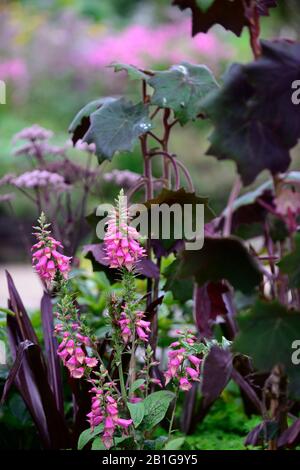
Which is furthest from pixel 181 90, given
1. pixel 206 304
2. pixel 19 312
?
pixel 19 312

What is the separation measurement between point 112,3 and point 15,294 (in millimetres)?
8541

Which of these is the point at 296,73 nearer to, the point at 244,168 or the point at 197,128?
the point at 244,168

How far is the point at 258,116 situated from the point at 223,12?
352 millimetres

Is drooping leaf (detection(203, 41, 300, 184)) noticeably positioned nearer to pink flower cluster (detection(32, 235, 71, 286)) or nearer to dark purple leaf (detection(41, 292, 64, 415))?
pink flower cluster (detection(32, 235, 71, 286))

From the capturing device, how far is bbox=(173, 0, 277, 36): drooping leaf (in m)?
1.27

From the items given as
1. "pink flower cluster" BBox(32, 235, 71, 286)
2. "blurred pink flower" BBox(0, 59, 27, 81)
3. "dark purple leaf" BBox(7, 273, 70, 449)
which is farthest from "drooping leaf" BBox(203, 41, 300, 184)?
"blurred pink flower" BBox(0, 59, 27, 81)

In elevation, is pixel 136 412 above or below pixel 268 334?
below

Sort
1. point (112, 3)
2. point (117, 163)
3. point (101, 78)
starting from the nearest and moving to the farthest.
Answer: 1. point (117, 163)
2. point (101, 78)
3. point (112, 3)

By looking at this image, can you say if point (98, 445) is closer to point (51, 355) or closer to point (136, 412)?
point (136, 412)

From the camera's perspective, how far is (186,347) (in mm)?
1206

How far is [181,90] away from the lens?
1.42m

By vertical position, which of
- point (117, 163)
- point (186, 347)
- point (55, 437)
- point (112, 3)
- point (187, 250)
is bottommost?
point (55, 437)

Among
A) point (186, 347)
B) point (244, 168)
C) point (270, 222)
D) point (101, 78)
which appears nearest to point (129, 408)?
point (186, 347)

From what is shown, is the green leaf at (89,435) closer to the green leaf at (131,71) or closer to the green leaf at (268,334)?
the green leaf at (268,334)
